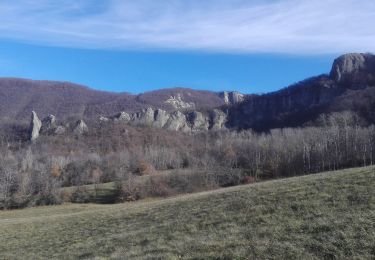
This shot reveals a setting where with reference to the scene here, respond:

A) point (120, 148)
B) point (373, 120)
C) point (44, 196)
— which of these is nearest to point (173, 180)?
point (44, 196)

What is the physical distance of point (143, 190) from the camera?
89562 millimetres

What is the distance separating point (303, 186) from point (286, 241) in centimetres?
1011

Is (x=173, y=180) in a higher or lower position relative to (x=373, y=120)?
lower

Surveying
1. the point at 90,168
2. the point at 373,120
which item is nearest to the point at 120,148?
the point at 90,168

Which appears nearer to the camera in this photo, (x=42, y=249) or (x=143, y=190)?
(x=42, y=249)

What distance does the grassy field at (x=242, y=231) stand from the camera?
1450 centimetres

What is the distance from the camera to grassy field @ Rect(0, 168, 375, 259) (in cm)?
1450

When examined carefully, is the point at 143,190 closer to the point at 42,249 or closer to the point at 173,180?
the point at 173,180

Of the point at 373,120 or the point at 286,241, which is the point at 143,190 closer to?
the point at 286,241

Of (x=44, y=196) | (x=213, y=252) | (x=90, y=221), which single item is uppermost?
(x=213, y=252)

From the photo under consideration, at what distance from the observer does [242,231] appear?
17.9 metres

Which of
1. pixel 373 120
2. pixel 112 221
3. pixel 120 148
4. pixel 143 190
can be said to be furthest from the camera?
pixel 120 148

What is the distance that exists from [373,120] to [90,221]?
141628 millimetres

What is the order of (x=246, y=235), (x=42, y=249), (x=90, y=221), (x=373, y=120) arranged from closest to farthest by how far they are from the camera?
(x=246, y=235), (x=42, y=249), (x=90, y=221), (x=373, y=120)
